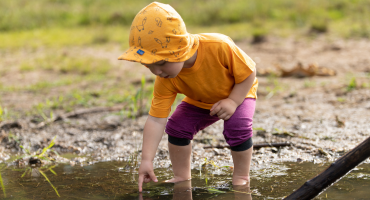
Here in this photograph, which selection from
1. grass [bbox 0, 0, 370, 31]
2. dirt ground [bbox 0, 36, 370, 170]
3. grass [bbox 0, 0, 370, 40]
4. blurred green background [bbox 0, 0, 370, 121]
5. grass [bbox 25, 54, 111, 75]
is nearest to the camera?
dirt ground [bbox 0, 36, 370, 170]

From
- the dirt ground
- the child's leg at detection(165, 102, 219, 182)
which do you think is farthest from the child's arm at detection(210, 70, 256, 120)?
the dirt ground

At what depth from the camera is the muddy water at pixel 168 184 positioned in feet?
6.08

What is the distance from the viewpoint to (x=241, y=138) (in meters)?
1.89

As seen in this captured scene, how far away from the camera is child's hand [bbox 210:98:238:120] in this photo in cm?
188

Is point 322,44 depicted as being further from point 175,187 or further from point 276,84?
point 175,187

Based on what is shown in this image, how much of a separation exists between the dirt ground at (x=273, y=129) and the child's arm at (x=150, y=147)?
0.54 meters

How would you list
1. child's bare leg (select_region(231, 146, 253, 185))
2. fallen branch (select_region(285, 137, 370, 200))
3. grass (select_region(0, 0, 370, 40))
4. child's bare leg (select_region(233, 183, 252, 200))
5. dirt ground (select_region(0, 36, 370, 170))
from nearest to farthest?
1. fallen branch (select_region(285, 137, 370, 200))
2. child's bare leg (select_region(233, 183, 252, 200))
3. child's bare leg (select_region(231, 146, 253, 185))
4. dirt ground (select_region(0, 36, 370, 170))
5. grass (select_region(0, 0, 370, 40))

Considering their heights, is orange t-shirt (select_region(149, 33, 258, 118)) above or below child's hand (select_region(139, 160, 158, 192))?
above

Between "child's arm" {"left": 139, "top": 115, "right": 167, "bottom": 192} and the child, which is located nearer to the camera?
the child

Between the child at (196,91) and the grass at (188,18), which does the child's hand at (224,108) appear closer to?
the child at (196,91)

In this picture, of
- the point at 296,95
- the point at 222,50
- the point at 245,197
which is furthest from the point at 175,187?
the point at 296,95

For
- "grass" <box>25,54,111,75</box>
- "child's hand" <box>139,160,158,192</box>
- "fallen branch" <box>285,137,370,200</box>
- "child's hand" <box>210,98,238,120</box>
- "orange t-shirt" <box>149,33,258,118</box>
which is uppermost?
"grass" <box>25,54,111,75</box>

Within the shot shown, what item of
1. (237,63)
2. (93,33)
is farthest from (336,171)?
(93,33)

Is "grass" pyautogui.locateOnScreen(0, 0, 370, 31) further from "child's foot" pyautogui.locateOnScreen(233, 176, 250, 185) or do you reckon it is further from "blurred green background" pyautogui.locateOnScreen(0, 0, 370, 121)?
"child's foot" pyautogui.locateOnScreen(233, 176, 250, 185)
